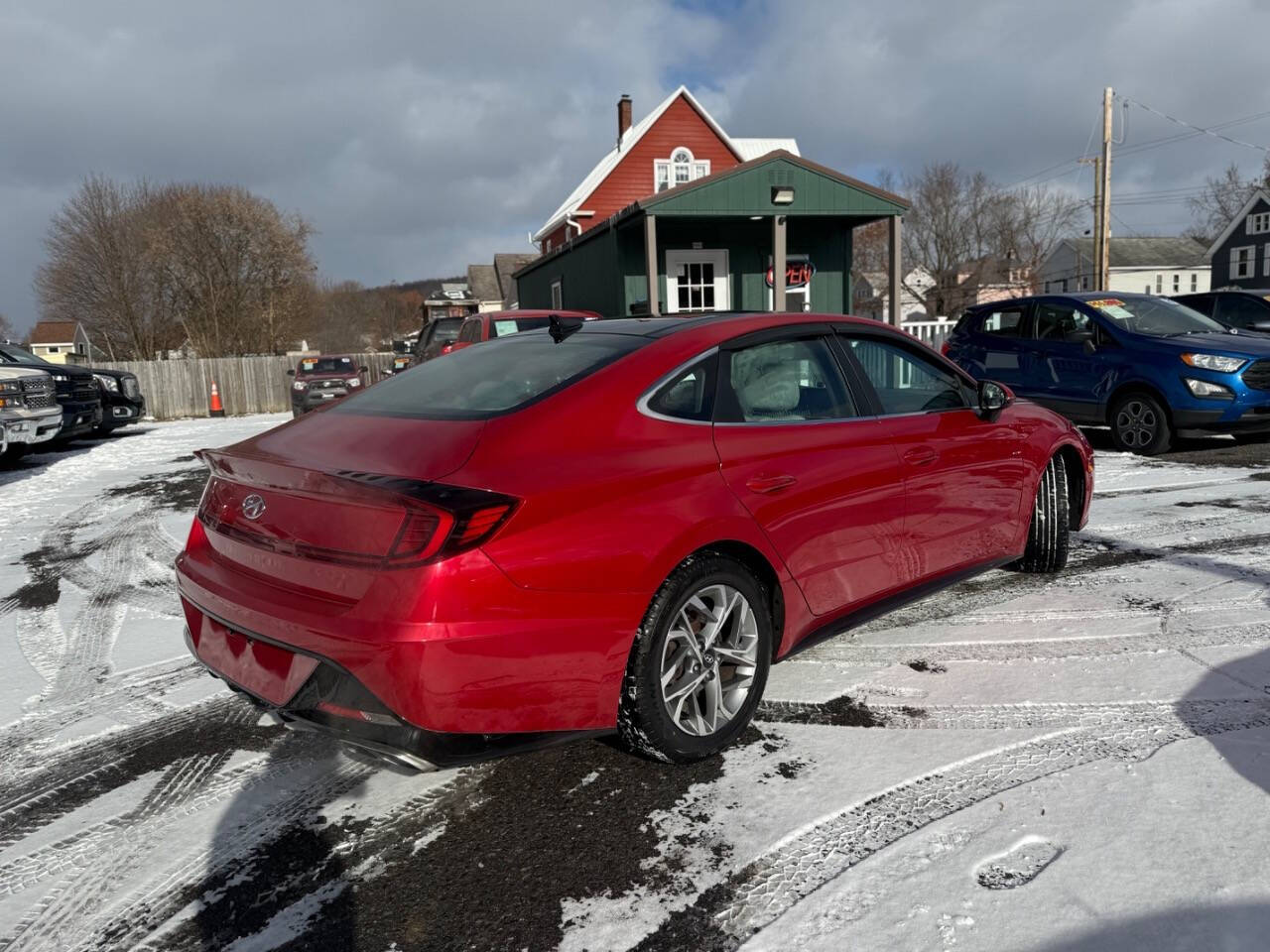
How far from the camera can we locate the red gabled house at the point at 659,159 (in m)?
29.9

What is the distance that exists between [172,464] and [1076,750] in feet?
39.6

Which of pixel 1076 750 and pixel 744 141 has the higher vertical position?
pixel 744 141

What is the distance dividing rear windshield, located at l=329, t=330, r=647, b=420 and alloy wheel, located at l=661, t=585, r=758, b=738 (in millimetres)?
854

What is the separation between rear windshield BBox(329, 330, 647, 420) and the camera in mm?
2836

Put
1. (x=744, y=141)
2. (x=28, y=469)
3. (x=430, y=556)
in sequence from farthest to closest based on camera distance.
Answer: (x=744, y=141), (x=28, y=469), (x=430, y=556)

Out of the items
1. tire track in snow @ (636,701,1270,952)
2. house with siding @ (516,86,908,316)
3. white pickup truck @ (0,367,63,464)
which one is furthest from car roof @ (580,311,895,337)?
white pickup truck @ (0,367,63,464)

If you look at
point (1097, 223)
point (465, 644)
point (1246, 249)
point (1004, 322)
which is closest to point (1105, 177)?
point (1097, 223)

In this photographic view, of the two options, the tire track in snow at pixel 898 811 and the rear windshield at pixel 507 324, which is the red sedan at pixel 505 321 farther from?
the tire track in snow at pixel 898 811

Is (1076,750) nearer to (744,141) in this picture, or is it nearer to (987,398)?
(987,398)

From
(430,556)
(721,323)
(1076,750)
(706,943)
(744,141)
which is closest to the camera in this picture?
(706,943)

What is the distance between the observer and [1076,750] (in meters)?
2.83

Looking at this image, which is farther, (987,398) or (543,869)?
(987,398)

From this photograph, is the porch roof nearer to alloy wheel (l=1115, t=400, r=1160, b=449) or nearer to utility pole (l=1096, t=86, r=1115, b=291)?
alloy wheel (l=1115, t=400, r=1160, b=449)

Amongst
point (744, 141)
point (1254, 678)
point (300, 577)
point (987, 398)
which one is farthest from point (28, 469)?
point (744, 141)
